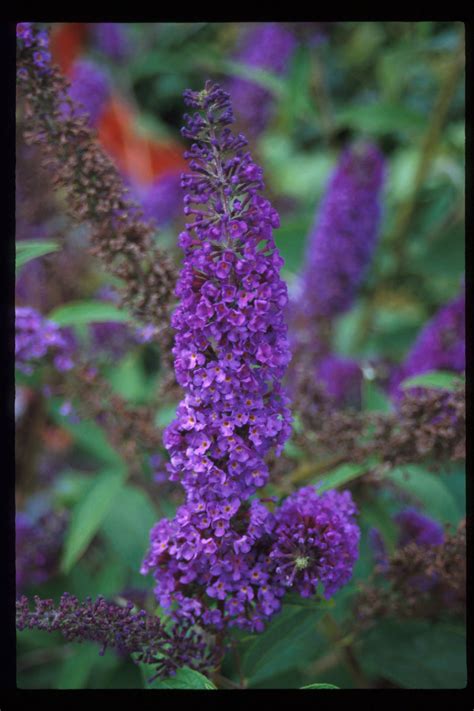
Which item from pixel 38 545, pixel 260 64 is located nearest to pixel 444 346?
pixel 38 545

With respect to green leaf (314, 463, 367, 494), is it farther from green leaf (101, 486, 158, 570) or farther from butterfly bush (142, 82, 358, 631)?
green leaf (101, 486, 158, 570)

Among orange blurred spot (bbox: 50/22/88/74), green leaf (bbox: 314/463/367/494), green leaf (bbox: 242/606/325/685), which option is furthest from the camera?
orange blurred spot (bbox: 50/22/88/74)

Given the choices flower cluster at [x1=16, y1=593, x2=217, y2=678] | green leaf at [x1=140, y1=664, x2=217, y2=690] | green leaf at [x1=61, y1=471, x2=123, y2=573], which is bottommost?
green leaf at [x1=140, y1=664, x2=217, y2=690]

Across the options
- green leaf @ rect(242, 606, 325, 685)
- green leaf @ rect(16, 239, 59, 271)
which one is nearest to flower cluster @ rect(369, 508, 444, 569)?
green leaf @ rect(242, 606, 325, 685)

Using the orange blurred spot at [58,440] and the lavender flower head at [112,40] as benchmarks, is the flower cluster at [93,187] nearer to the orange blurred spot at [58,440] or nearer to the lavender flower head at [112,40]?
the orange blurred spot at [58,440]
